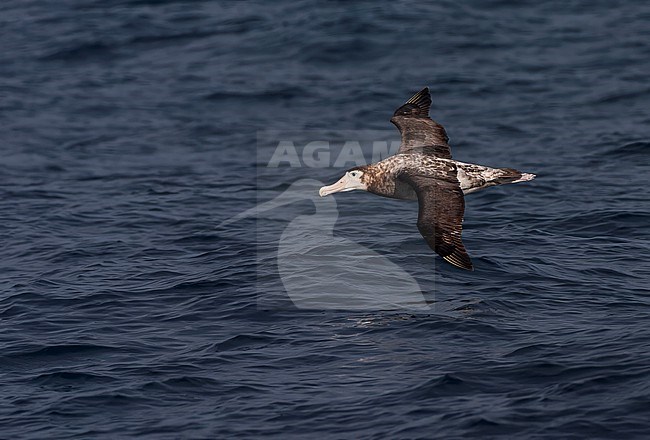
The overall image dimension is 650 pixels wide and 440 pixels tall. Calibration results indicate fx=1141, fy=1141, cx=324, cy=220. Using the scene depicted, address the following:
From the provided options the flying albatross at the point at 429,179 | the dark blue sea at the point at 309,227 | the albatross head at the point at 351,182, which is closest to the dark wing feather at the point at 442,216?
the flying albatross at the point at 429,179

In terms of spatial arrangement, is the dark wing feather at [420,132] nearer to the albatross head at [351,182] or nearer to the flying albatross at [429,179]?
the flying albatross at [429,179]

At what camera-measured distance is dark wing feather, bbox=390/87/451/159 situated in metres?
18.3

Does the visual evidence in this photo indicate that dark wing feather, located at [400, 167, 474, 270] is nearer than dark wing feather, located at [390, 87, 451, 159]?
Yes

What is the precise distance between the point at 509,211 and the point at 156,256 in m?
7.07

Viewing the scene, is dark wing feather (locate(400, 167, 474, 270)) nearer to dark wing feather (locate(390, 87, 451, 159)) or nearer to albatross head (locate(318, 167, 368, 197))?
albatross head (locate(318, 167, 368, 197))

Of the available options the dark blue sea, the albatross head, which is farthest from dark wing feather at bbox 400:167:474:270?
the dark blue sea

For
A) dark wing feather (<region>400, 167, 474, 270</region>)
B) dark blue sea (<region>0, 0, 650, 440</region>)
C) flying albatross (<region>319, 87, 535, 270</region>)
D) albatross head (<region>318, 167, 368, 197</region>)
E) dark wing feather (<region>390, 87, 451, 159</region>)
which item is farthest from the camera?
dark wing feather (<region>390, 87, 451, 159</region>)

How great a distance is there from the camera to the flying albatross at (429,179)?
1538 centimetres

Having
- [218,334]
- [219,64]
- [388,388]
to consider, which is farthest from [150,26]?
[388,388]

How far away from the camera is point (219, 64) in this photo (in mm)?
33469

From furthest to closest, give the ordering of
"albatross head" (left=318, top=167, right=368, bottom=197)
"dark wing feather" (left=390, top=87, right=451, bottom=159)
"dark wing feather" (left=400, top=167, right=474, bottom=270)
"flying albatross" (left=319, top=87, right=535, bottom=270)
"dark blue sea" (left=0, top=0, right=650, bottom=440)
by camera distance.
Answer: "dark wing feather" (left=390, top=87, right=451, bottom=159) → "albatross head" (left=318, top=167, right=368, bottom=197) → "flying albatross" (left=319, top=87, right=535, bottom=270) → "dark wing feather" (left=400, top=167, right=474, bottom=270) → "dark blue sea" (left=0, top=0, right=650, bottom=440)

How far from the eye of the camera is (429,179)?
16.7 meters

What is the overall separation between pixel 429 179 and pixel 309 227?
20.2 feet

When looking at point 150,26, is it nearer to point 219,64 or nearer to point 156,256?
point 219,64
